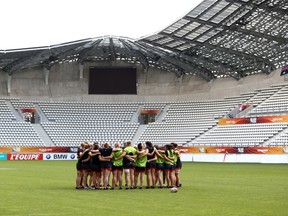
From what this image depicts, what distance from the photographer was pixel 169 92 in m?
82.1

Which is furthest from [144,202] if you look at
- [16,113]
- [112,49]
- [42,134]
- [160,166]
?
[16,113]

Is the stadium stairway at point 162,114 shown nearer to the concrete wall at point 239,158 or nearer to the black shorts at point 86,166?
the concrete wall at point 239,158

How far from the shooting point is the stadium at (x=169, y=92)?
56188 millimetres

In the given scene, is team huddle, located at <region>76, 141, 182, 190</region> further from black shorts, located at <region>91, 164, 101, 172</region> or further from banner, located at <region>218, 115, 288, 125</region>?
banner, located at <region>218, 115, 288, 125</region>

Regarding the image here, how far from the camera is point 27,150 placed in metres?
69.4

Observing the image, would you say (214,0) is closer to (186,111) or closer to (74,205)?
(186,111)

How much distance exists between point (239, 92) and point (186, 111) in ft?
26.9

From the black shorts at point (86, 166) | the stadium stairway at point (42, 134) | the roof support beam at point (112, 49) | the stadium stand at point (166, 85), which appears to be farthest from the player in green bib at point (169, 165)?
the stadium stairway at point (42, 134)

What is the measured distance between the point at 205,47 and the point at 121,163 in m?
44.3

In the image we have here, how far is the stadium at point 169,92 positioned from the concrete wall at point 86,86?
0.47ft

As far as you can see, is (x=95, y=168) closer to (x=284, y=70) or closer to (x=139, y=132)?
(x=284, y=70)

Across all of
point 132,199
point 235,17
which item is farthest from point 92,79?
point 132,199

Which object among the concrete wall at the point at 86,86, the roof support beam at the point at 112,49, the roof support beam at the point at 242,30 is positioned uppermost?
the roof support beam at the point at 242,30

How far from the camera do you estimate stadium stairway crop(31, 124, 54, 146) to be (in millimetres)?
74250
